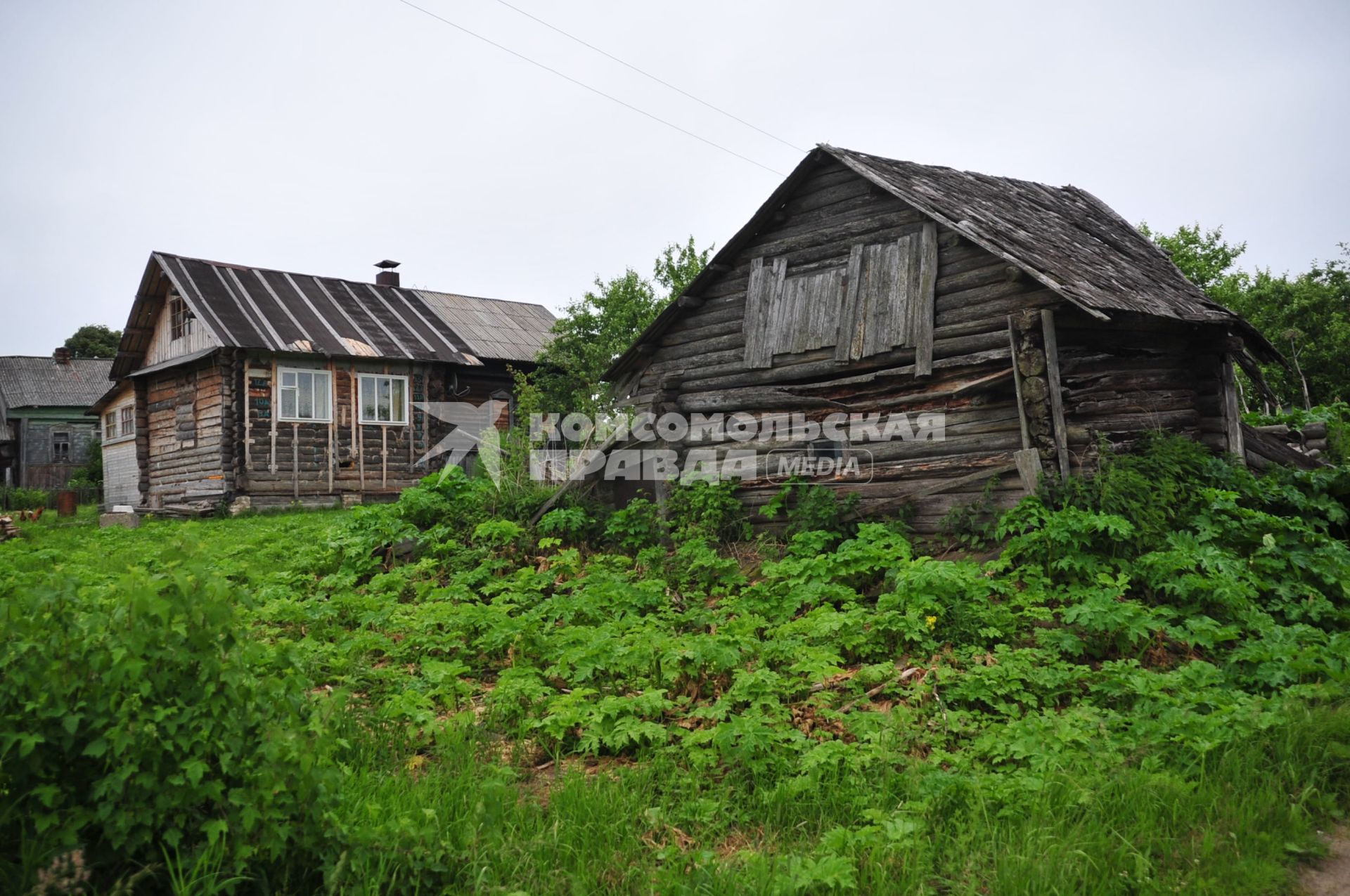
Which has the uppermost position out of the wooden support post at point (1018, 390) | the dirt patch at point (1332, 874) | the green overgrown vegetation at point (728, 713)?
the wooden support post at point (1018, 390)

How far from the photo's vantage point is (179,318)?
73.2ft

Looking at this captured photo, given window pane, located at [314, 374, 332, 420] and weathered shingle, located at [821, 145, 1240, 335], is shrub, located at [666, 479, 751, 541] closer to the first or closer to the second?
weathered shingle, located at [821, 145, 1240, 335]

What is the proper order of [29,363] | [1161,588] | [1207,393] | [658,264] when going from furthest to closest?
[29,363] → [658,264] → [1207,393] → [1161,588]

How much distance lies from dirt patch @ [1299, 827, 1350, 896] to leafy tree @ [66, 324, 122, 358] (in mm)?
64377

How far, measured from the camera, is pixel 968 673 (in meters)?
5.80

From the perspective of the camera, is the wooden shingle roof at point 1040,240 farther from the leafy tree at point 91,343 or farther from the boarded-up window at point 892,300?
the leafy tree at point 91,343

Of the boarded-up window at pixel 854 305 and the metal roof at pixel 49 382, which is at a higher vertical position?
the metal roof at pixel 49 382

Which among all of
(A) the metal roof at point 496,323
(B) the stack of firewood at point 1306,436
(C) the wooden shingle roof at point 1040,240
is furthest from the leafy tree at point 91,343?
(B) the stack of firewood at point 1306,436

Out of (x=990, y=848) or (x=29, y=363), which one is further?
(x=29, y=363)

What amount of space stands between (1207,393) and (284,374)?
18.5 meters

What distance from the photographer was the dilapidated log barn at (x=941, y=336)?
30.6 feet

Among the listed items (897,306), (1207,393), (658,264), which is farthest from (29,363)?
(1207,393)

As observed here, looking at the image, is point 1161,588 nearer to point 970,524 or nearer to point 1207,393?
point 970,524

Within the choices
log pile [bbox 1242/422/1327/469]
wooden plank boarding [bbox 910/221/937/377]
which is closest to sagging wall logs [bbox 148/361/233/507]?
wooden plank boarding [bbox 910/221/937/377]
